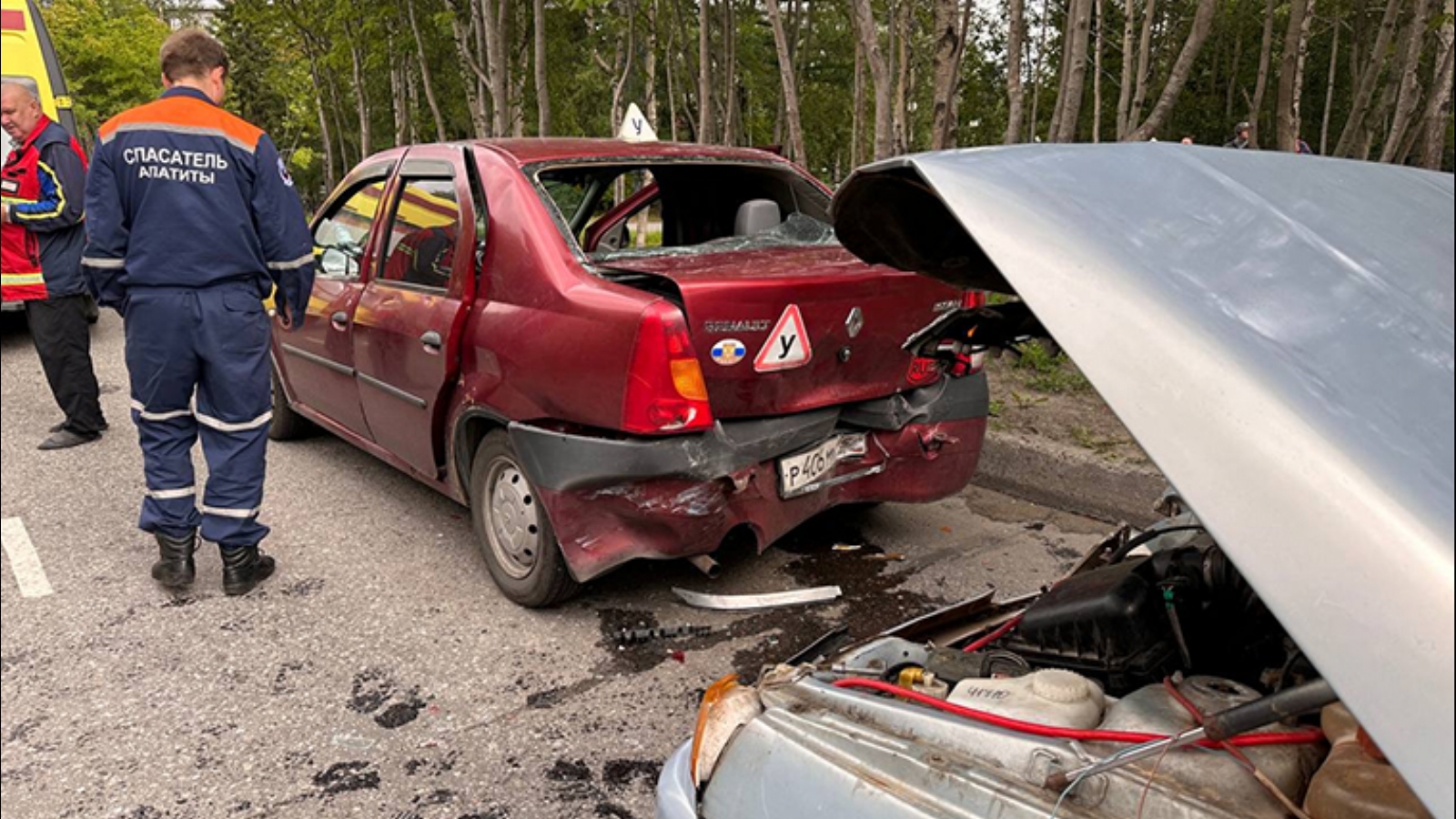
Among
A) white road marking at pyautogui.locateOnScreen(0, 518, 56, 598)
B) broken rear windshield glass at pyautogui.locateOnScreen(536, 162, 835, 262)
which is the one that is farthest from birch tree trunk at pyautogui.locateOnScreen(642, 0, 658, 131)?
white road marking at pyautogui.locateOnScreen(0, 518, 56, 598)

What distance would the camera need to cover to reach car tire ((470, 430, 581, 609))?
345cm

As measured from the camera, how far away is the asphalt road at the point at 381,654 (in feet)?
8.54

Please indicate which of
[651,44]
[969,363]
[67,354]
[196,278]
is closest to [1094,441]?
[969,363]

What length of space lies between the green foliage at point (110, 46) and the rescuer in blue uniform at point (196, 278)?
0.12 meters

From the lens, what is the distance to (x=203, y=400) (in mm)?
3709

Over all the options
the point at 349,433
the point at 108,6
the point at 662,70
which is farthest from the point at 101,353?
the point at 662,70

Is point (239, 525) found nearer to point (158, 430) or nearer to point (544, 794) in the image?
point (158, 430)

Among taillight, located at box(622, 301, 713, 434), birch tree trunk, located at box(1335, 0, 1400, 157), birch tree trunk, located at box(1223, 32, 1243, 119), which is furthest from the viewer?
birch tree trunk, located at box(1223, 32, 1243, 119)

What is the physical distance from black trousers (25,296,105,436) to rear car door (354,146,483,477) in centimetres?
263

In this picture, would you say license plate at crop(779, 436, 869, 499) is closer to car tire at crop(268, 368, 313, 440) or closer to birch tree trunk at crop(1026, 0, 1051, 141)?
car tire at crop(268, 368, 313, 440)

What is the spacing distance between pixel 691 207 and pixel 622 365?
1949 mm

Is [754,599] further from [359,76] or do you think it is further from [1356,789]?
[359,76]

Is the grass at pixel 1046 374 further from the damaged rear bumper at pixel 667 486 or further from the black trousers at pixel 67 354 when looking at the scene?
the black trousers at pixel 67 354

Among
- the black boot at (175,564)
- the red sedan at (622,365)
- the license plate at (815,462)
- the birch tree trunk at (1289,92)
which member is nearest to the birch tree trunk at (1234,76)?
the birch tree trunk at (1289,92)
